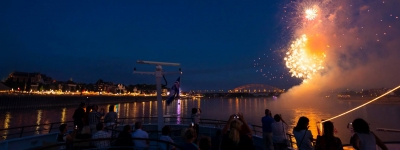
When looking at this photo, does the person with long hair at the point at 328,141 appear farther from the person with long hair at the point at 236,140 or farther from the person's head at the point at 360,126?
the person with long hair at the point at 236,140

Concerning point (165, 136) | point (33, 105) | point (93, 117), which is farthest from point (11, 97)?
point (165, 136)

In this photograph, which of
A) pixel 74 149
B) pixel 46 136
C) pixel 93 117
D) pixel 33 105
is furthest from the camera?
pixel 33 105

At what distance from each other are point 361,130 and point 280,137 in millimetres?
3383

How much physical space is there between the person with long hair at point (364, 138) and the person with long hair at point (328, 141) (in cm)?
49

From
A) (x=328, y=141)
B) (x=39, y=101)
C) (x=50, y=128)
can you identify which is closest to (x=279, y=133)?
(x=328, y=141)

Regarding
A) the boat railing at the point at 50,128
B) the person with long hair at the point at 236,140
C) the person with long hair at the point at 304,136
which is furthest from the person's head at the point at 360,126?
the boat railing at the point at 50,128

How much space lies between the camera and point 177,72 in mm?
11820

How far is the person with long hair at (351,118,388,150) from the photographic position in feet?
15.8

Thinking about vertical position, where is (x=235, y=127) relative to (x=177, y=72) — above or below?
below

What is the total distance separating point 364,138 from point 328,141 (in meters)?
0.78

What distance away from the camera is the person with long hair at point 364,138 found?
15.8ft

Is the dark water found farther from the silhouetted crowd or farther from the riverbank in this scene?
the silhouetted crowd

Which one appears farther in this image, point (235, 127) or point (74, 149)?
point (74, 149)

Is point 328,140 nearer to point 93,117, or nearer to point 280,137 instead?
point 280,137
